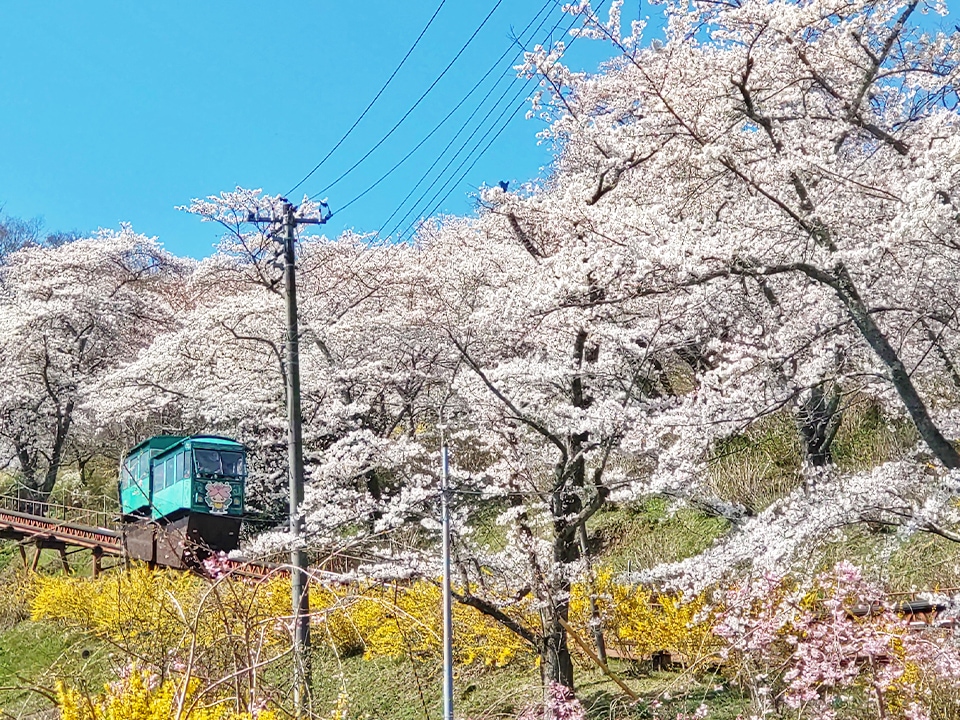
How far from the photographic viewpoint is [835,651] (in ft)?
22.2

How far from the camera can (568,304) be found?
30.4 feet

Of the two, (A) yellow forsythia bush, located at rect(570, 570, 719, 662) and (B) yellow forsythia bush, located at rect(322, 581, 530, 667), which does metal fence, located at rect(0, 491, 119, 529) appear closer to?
(B) yellow forsythia bush, located at rect(322, 581, 530, 667)

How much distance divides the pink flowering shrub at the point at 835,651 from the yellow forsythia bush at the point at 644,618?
0.75m

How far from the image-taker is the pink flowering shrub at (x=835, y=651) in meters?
6.57

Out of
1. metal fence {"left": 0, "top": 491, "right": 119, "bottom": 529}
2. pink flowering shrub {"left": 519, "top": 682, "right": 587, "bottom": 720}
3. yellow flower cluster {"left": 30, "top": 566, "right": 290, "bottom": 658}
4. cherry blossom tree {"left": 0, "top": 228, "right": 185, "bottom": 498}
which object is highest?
cherry blossom tree {"left": 0, "top": 228, "right": 185, "bottom": 498}

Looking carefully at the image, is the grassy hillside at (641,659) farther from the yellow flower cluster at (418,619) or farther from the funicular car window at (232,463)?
the funicular car window at (232,463)

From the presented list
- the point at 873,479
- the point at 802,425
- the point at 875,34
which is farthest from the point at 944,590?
the point at 875,34

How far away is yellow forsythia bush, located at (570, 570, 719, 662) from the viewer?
29.3ft

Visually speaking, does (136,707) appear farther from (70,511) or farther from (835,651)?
(70,511)

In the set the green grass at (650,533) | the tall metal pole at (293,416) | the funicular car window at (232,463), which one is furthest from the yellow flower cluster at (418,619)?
the funicular car window at (232,463)

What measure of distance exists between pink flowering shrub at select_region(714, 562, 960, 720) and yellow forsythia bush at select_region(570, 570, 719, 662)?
755mm

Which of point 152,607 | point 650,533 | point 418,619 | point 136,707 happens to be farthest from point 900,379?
point 152,607

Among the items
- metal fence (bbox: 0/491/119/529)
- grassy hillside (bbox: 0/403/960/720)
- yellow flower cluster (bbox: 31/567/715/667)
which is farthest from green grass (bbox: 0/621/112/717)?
metal fence (bbox: 0/491/119/529)

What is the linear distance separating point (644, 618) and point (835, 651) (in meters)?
2.80
